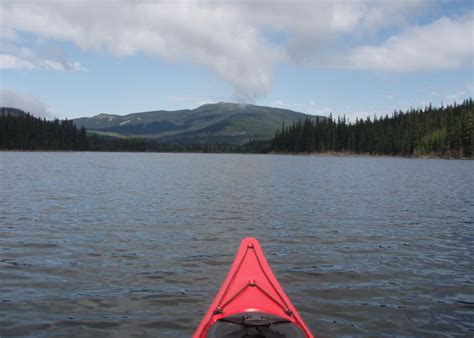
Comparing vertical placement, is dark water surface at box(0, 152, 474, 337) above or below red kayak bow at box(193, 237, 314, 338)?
below

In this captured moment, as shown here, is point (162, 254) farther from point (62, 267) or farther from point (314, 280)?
point (314, 280)

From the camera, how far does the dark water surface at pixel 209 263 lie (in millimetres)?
11008

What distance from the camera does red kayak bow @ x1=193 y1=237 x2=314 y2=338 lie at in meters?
8.17

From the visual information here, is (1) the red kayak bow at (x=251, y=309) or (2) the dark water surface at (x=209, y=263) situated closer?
(1) the red kayak bow at (x=251, y=309)

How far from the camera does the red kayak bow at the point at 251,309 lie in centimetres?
817

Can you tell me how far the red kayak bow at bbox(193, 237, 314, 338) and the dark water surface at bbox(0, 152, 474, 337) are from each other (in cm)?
182

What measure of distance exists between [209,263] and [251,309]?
23.9ft

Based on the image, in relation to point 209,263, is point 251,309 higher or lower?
higher

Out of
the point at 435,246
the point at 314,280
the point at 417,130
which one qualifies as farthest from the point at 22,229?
the point at 417,130

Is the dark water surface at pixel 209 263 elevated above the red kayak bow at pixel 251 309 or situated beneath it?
situated beneath

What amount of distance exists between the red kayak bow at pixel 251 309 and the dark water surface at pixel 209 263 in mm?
1821

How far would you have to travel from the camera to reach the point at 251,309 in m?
9.07

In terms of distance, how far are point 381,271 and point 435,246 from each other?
548cm

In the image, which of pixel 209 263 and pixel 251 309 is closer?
pixel 251 309
